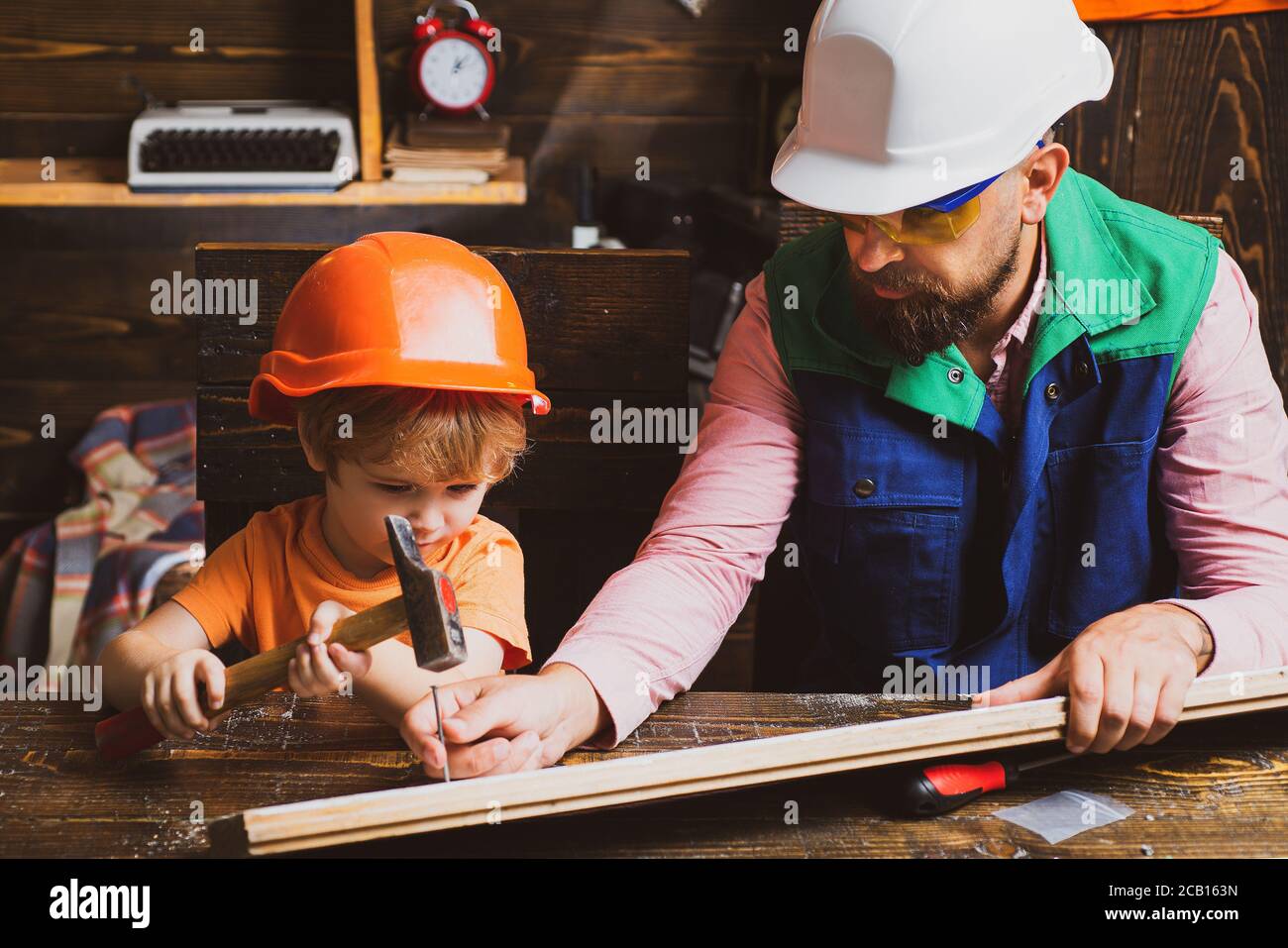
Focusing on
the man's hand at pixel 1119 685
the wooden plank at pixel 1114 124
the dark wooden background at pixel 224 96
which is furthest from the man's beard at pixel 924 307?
the dark wooden background at pixel 224 96

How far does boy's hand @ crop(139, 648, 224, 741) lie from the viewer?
1096 millimetres

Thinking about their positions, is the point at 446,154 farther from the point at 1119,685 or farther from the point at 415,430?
the point at 1119,685

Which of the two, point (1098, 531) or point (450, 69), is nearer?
point (1098, 531)

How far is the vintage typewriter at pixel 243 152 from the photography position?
3023 millimetres

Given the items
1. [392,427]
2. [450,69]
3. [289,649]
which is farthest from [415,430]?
[450,69]

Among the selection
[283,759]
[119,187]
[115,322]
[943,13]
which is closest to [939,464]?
[943,13]

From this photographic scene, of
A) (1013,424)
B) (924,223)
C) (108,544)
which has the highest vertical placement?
(924,223)

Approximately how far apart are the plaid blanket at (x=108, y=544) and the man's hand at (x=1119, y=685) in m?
2.09

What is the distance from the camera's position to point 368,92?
3115 mm

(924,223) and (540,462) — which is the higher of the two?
(924,223)

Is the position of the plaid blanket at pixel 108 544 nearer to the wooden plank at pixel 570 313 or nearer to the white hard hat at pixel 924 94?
the wooden plank at pixel 570 313

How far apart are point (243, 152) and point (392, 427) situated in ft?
6.96

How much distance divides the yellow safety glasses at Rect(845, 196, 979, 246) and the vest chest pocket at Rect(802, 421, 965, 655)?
312 mm

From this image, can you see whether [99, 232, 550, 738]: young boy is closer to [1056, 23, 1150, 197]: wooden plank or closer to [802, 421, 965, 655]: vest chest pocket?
[802, 421, 965, 655]: vest chest pocket
